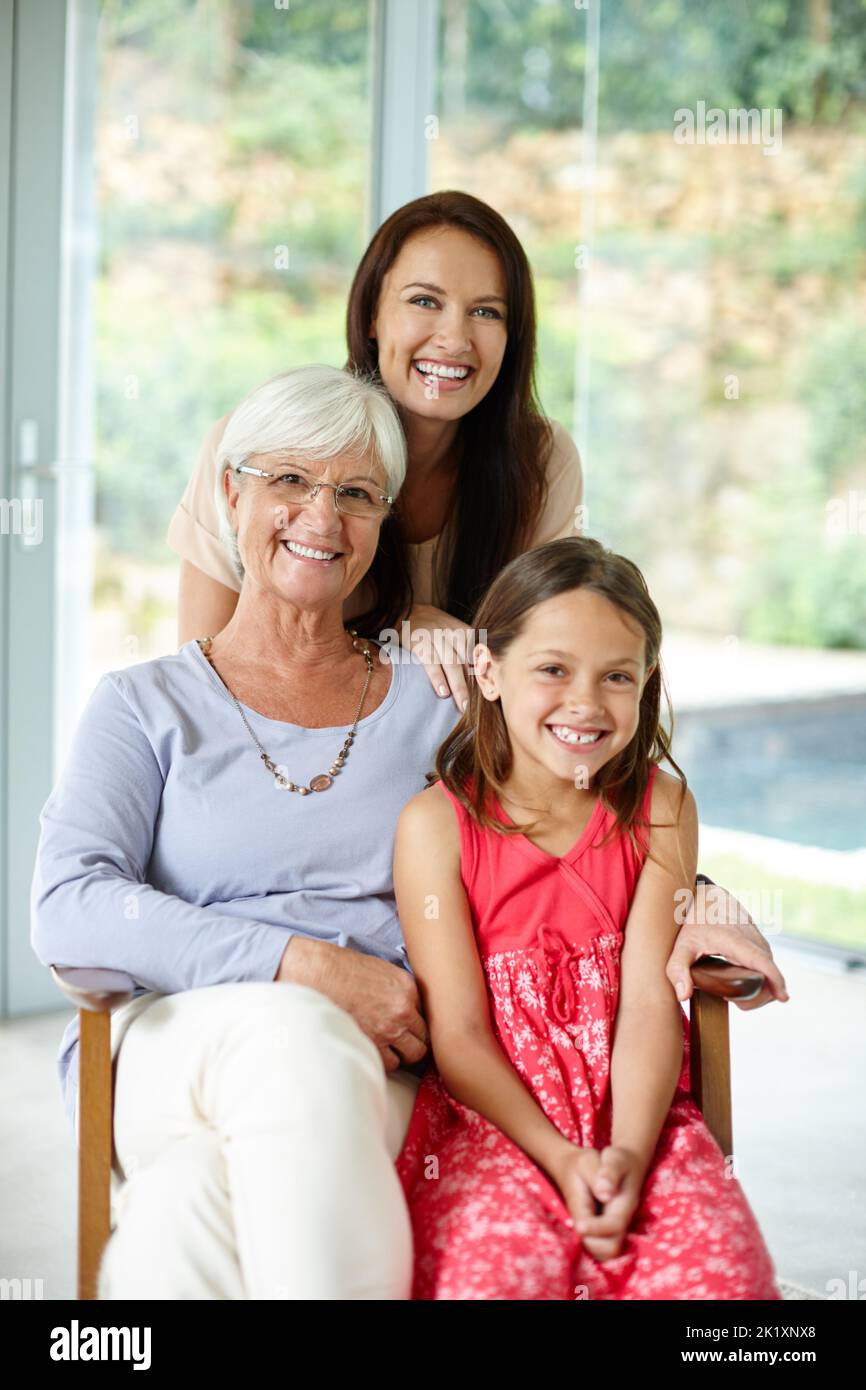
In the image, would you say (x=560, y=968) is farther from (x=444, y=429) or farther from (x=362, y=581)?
(x=444, y=429)

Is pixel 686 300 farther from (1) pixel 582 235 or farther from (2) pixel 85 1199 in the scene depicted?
(2) pixel 85 1199

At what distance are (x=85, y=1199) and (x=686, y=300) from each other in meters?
3.51

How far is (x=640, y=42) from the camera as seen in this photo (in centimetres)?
445

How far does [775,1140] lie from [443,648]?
153cm

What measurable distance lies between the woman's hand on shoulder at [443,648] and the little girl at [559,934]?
112mm

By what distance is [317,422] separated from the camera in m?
2.06

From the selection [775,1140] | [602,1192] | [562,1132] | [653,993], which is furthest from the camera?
[775,1140]

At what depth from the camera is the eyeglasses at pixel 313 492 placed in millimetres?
2064

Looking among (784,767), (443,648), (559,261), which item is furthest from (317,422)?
(784,767)

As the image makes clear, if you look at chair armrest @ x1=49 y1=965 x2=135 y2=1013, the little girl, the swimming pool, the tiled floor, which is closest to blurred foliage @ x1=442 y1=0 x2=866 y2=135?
the swimming pool

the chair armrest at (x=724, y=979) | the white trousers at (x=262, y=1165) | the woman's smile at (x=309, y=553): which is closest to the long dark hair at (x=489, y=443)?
the woman's smile at (x=309, y=553)

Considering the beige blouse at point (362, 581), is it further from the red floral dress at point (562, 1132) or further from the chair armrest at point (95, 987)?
the chair armrest at point (95, 987)

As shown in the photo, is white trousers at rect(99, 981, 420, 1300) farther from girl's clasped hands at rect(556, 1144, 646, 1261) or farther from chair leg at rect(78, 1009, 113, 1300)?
girl's clasped hands at rect(556, 1144, 646, 1261)

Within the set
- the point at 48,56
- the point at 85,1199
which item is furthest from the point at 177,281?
the point at 85,1199
